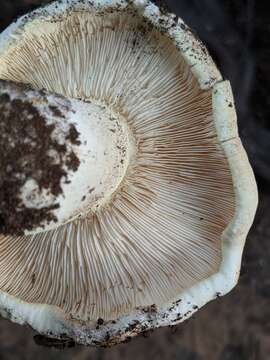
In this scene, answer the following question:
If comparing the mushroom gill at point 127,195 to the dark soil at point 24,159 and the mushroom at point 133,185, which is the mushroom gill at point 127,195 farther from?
the dark soil at point 24,159

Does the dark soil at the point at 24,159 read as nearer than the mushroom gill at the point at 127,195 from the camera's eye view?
Yes

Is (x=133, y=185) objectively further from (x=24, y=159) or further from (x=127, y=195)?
(x=24, y=159)

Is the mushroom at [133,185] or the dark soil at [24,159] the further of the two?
the mushroom at [133,185]

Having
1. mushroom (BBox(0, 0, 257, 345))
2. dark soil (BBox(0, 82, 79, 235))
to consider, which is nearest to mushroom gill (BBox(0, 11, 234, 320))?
mushroom (BBox(0, 0, 257, 345))

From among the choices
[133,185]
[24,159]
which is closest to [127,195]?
[133,185]

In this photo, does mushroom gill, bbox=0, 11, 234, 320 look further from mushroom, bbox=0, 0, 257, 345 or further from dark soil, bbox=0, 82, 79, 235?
dark soil, bbox=0, 82, 79, 235

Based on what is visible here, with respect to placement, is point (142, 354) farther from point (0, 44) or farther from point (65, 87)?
point (0, 44)

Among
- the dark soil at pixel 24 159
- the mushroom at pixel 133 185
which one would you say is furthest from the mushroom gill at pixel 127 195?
the dark soil at pixel 24 159
